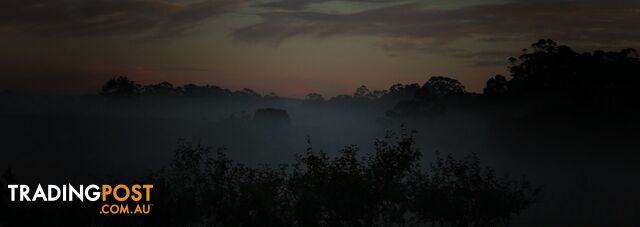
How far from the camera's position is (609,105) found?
157m

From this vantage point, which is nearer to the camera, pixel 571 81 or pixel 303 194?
pixel 303 194

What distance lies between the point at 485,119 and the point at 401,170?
427 feet

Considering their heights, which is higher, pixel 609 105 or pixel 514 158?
pixel 609 105

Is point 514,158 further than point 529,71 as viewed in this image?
Yes

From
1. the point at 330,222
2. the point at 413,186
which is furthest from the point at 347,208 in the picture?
the point at 413,186

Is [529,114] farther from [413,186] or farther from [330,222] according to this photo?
[330,222]

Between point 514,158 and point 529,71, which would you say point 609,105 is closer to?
point 529,71

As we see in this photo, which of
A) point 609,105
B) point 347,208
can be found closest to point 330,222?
point 347,208

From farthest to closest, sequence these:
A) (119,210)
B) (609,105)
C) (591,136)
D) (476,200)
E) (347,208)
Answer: (591,136) < (609,105) < (476,200) < (347,208) < (119,210)

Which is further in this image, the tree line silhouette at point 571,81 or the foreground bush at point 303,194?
the tree line silhouette at point 571,81

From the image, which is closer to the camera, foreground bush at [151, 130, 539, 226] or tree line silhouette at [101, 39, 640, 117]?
foreground bush at [151, 130, 539, 226]

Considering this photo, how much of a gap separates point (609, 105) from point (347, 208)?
11640cm

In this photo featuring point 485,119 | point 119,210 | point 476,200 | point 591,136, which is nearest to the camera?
point 119,210

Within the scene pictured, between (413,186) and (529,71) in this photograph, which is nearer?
(413,186)
